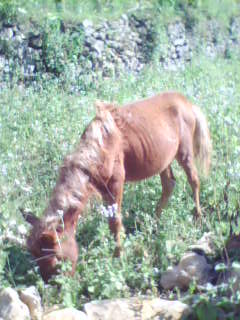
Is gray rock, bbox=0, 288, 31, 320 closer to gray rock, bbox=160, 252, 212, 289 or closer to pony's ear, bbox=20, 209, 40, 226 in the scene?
pony's ear, bbox=20, 209, 40, 226

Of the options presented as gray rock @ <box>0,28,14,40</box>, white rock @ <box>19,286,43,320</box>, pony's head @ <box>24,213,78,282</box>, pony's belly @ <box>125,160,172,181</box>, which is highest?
gray rock @ <box>0,28,14,40</box>

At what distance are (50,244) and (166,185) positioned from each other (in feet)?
7.60

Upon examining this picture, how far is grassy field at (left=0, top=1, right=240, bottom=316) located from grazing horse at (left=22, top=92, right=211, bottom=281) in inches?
8.3

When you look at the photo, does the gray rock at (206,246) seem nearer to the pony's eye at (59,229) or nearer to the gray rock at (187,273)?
the gray rock at (187,273)

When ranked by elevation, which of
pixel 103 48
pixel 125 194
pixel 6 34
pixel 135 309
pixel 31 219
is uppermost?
pixel 6 34

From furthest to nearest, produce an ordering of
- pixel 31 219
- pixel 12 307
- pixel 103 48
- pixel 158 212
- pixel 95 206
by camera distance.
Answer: pixel 103 48 → pixel 158 212 → pixel 95 206 → pixel 31 219 → pixel 12 307

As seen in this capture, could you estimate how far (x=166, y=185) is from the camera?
784 centimetres

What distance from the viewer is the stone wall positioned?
1342cm

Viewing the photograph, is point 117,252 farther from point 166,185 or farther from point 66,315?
point 166,185

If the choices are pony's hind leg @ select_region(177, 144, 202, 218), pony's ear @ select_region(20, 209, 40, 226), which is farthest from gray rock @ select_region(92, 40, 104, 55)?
pony's ear @ select_region(20, 209, 40, 226)

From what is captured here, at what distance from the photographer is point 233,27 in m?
19.8

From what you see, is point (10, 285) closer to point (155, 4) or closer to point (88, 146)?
point (88, 146)

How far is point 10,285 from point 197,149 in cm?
306

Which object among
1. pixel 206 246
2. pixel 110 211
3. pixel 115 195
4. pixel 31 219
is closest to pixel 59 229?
pixel 31 219
